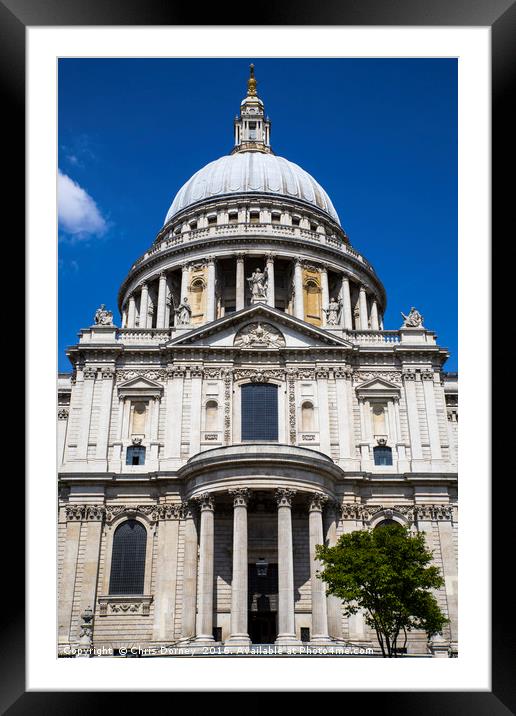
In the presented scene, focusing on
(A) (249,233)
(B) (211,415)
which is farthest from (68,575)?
(A) (249,233)

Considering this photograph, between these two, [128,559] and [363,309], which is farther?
[363,309]

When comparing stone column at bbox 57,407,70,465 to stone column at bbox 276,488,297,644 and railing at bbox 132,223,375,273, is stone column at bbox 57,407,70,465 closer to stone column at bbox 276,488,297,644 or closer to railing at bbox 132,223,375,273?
stone column at bbox 276,488,297,644

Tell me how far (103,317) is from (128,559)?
15.1 metres

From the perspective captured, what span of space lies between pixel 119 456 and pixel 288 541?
11502 mm

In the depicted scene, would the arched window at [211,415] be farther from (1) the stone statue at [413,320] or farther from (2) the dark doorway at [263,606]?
(1) the stone statue at [413,320]

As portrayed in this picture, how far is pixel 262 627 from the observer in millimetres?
37656

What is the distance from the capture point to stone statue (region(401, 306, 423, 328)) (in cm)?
4616

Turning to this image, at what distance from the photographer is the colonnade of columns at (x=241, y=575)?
3416cm

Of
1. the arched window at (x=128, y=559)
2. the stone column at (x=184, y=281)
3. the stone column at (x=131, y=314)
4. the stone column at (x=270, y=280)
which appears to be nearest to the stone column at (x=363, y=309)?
the stone column at (x=270, y=280)
